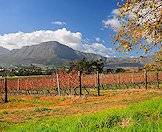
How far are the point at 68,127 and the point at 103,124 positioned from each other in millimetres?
1248

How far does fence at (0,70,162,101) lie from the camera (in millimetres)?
43094

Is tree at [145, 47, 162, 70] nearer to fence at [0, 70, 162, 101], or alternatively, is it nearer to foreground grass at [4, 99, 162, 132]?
foreground grass at [4, 99, 162, 132]

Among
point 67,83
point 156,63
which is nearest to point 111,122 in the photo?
point 156,63

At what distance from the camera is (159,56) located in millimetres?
14930

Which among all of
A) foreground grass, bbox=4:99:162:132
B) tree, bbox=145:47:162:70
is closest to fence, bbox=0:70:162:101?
tree, bbox=145:47:162:70

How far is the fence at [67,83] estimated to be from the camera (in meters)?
43.1

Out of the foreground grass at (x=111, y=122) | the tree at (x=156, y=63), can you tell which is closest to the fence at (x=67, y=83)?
the tree at (x=156, y=63)

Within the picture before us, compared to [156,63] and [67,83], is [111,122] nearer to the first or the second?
[156,63]

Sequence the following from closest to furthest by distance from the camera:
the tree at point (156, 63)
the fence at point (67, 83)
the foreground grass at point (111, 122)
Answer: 1. the foreground grass at point (111, 122)
2. the tree at point (156, 63)
3. the fence at point (67, 83)

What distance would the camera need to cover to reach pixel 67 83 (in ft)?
149

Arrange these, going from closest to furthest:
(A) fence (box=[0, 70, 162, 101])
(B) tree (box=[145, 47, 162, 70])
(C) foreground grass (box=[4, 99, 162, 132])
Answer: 1. (C) foreground grass (box=[4, 99, 162, 132])
2. (B) tree (box=[145, 47, 162, 70])
3. (A) fence (box=[0, 70, 162, 101])

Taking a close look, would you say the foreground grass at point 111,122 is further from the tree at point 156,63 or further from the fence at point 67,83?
the fence at point 67,83

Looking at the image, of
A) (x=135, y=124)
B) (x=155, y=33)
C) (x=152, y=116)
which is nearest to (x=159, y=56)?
(x=155, y=33)

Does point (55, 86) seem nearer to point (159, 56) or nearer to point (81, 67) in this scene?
point (159, 56)
